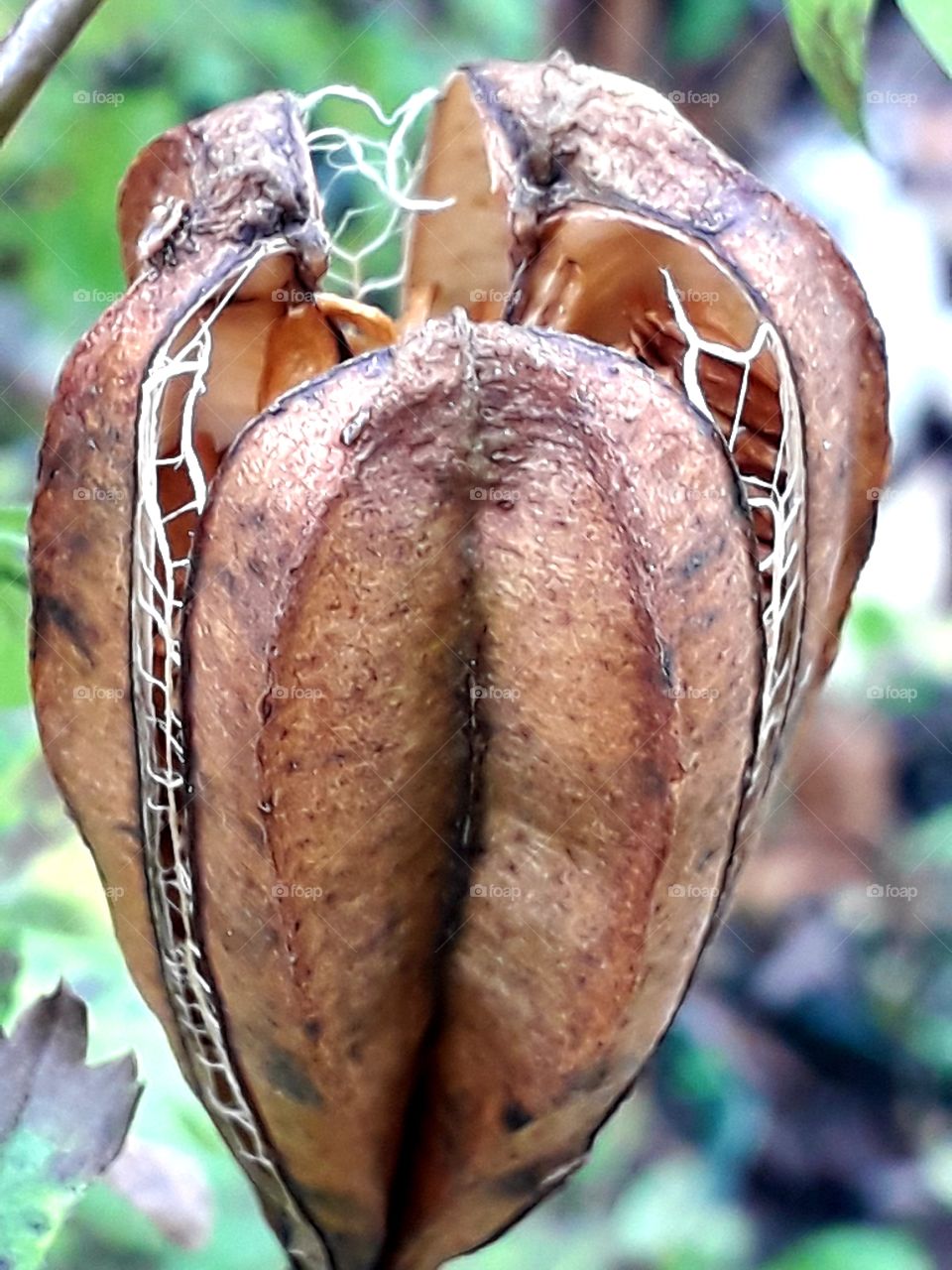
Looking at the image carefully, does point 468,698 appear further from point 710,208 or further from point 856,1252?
point 856,1252

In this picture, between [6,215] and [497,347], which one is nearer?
[497,347]

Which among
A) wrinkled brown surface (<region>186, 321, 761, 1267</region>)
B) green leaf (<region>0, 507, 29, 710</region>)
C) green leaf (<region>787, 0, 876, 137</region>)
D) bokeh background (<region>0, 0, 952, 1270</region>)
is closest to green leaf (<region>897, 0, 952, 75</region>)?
green leaf (<region>787, 0, 876, 137</region>)

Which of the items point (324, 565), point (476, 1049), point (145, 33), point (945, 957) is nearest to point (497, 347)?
point (324, 565)

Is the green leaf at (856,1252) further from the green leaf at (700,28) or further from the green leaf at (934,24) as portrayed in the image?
the green leaf at (700,28)

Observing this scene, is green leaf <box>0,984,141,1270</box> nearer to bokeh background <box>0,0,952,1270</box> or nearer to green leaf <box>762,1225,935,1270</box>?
bokeh background <box>0,0,952,1270</box>

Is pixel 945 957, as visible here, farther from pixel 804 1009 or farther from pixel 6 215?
pixel 6 215

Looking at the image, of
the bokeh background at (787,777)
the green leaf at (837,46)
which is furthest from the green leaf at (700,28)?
the green leaf at (837,46)
